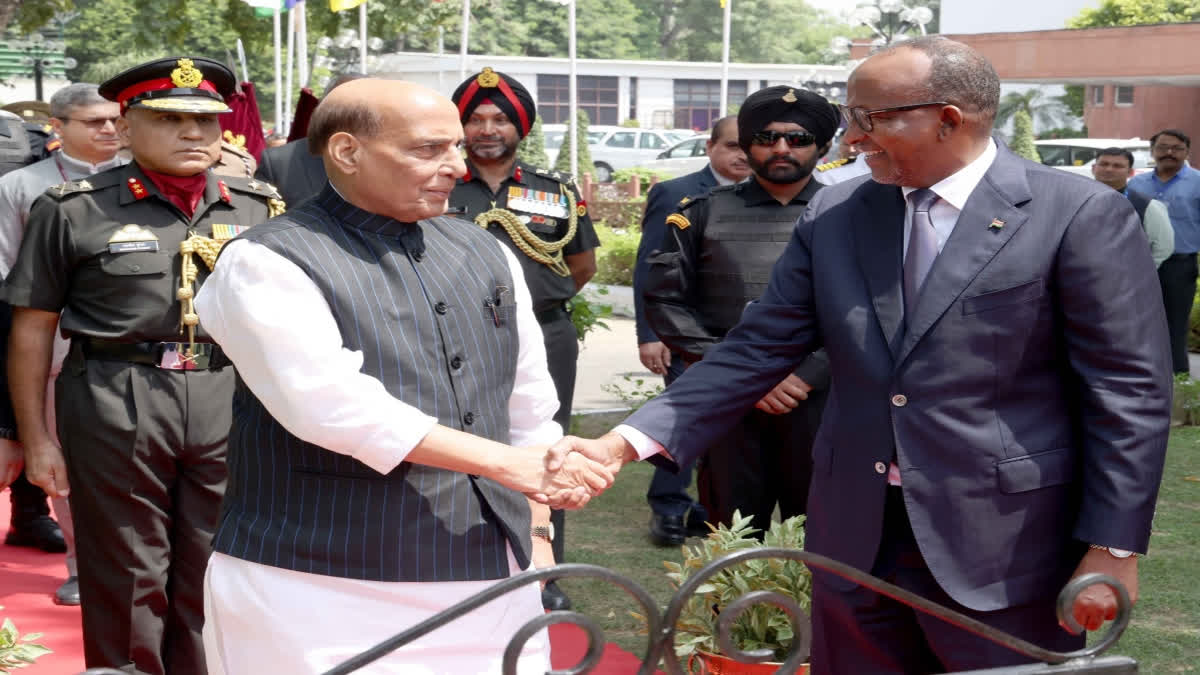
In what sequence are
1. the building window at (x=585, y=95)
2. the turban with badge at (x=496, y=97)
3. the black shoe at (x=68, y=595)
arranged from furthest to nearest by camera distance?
the building window at (x=585, y=95)
the black shoe at (x=68, y=595)
the turban with badge at (x=496, y=97)

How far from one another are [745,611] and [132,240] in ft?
7.26

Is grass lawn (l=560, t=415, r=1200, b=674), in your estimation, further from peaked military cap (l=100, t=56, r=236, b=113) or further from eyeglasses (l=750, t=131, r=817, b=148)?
peaked military cap (l=100, t=56, r=236, b=113)

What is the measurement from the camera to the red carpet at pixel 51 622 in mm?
5383

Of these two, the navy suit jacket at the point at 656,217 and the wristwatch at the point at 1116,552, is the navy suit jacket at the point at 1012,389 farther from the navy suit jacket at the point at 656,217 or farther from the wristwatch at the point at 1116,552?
the navy suit jacket at the point at 656,217

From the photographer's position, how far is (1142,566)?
22.5 ft

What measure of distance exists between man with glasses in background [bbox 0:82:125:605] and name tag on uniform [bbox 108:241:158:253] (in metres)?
1.59

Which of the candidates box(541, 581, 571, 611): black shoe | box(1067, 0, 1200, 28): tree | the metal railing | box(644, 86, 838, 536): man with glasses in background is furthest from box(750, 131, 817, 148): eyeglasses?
box(1067, 0, 1200, 28): tree

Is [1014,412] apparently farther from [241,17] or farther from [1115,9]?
[1115,9]

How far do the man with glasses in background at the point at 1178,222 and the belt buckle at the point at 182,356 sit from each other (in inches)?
361

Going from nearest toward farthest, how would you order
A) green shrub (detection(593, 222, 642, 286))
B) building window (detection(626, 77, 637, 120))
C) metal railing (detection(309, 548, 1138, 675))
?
metal railing (detection(309, 548, 1138, 675)) < green shrub (detection(593, 222, 642, 286)) < building window (detection(626, 77, 637, 120))

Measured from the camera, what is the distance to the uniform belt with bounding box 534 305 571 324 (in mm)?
6023

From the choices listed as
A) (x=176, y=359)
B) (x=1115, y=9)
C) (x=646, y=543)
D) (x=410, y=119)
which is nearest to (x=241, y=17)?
(x=646, y=543)

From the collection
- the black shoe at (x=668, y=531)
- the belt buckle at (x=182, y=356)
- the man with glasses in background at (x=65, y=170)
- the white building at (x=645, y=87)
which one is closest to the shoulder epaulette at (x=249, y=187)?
the belt buckle at (x=182, y=356)

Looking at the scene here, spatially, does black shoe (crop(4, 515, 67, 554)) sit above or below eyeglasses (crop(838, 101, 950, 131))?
below
